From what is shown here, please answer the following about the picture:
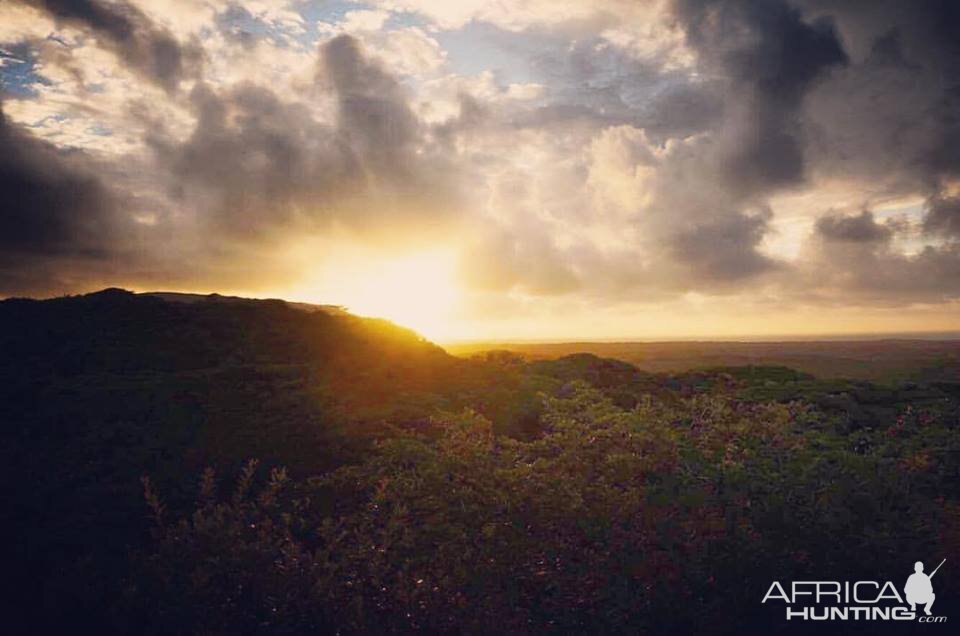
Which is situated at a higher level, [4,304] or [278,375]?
[4,304]

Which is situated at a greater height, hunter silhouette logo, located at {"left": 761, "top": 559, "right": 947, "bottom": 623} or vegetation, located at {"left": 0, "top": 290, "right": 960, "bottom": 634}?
vegetation, located at {"left": 0, "top": 290, "right": 960, "bottom": 634}

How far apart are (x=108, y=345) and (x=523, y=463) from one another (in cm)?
1854

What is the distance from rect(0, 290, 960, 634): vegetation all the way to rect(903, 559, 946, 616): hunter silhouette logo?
0.20 m

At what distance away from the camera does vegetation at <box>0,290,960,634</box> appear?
18.0 feet

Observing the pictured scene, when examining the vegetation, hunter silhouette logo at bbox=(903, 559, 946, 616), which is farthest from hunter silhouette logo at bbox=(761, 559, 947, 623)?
the vegetation

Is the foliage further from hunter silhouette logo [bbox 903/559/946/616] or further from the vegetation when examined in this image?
hunter silhouette logo [bbox 903/559/946/616]

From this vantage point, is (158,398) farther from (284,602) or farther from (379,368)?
(284,602)

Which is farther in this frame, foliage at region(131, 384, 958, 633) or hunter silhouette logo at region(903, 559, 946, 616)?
hunter silhouette logo at region(903, 559, 946, 616)

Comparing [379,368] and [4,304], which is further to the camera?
[4,304]

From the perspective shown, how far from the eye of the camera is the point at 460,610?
550 cm

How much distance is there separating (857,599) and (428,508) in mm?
5218

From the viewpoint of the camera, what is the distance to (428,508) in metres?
7.02

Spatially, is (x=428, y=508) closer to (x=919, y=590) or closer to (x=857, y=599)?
(x=857, y=599)

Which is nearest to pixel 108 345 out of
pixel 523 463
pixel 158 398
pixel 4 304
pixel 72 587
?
pixel 158 398
